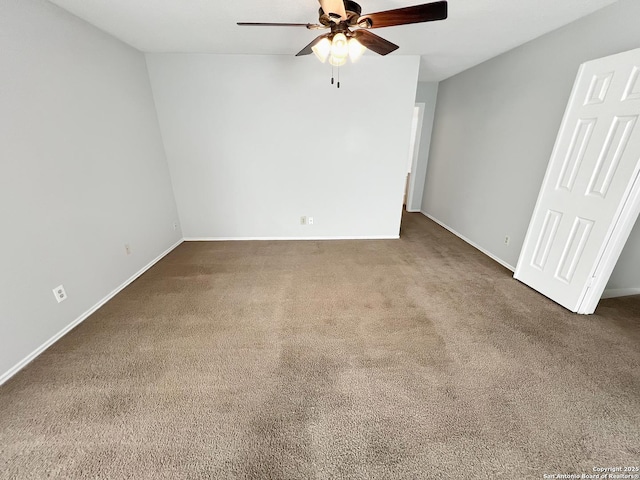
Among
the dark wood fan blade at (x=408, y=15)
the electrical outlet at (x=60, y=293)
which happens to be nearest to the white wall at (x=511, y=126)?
the dark wood fan blade at (x=408, y=15)

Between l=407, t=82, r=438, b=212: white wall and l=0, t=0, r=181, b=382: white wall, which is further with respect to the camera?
l=407, t=82, r=438, b=212: white wall

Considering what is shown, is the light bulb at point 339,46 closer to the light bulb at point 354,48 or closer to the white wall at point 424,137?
the light bulb at point 354,48

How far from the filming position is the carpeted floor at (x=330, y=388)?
3.72 ft

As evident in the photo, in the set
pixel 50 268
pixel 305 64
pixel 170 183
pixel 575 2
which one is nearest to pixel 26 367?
pixel 50 268

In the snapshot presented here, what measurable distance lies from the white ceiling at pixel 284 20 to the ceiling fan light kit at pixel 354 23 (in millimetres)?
329

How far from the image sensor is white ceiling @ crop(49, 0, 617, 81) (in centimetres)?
187

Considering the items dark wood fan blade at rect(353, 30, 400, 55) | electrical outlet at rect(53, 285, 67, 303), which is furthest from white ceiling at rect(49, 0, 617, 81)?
electrical outlet at rect(53, 285, 67, 303)

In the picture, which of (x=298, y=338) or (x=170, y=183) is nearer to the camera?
(x=298, y=338)

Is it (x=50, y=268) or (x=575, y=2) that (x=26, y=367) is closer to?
(x=50, y=268)

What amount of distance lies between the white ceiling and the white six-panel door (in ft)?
2.12

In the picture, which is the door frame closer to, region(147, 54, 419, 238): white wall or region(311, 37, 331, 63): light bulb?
region(147, 54, 419, 238): white wall

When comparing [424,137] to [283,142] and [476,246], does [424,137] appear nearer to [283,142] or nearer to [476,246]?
[476,246]

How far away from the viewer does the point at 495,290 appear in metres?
2.46

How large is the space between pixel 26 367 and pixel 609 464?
10.8ft
